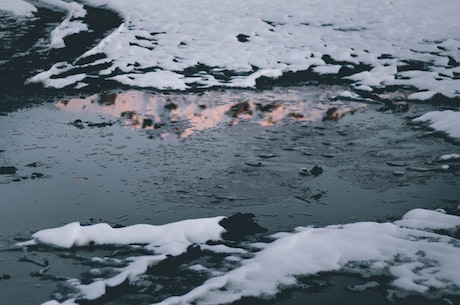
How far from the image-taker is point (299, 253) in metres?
3.90

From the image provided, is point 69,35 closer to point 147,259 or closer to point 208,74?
point 208,74

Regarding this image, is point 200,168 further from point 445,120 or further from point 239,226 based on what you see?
point 445,120

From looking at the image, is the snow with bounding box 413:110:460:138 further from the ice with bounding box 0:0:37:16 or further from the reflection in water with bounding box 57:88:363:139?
the ice with bounding box 0:0:37:16

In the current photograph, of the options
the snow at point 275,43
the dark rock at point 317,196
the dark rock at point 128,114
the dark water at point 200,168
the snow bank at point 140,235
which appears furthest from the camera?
the snow at point 275,43

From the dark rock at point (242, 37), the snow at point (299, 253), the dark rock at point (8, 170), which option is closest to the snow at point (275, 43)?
the dark rock at point (242, 37)

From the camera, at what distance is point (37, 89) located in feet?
28.7

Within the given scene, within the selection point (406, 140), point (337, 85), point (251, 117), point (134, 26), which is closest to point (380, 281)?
point (406, 140)

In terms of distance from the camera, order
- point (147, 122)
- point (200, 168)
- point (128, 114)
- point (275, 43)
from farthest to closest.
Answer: point (275, 43), point (128, 114), point (147, 122), point (200, 168)

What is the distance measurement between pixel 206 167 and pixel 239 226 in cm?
145

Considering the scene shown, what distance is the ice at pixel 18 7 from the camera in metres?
15.6

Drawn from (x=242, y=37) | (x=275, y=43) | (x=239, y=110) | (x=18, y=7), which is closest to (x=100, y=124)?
(x=239, y=110)

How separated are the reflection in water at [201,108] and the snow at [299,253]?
2600 millimetres

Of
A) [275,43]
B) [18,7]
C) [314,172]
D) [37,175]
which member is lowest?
[37,175]

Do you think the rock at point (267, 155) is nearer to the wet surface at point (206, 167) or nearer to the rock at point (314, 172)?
the wet surface at point (206, 167)
